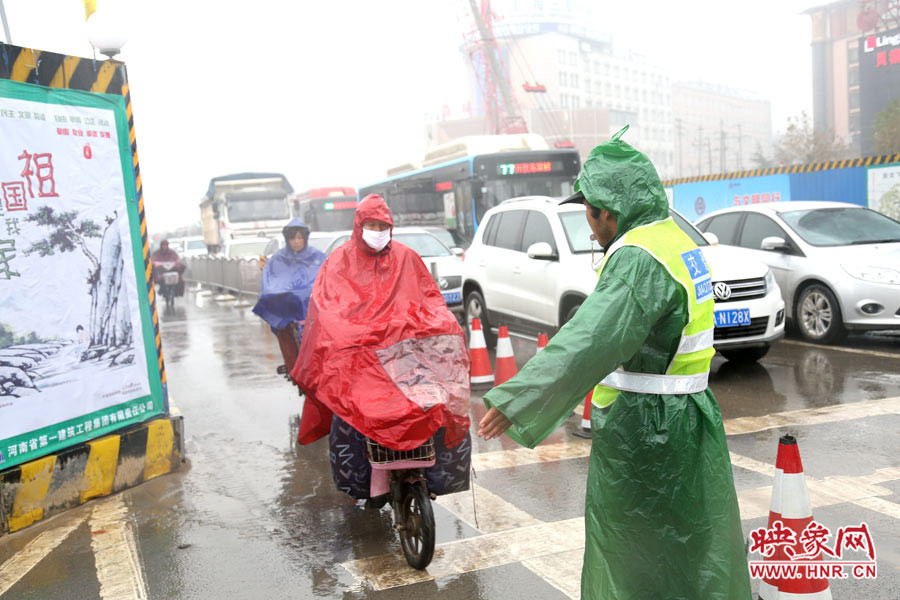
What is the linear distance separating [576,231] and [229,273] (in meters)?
17.7

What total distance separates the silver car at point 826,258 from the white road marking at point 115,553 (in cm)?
803

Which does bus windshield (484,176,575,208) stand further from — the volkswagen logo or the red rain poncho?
the red rain poncho

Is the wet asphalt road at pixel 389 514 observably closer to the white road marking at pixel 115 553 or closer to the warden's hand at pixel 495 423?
the white road marking at pixel 115 553

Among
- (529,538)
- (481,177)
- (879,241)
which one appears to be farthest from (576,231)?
(481,177)

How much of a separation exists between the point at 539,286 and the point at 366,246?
5.18 meters

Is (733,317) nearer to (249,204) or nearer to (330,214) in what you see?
(249,204)

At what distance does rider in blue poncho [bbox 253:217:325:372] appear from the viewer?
Answer: 809 centimetres

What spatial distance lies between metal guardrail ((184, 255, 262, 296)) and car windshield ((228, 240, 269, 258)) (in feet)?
1.30

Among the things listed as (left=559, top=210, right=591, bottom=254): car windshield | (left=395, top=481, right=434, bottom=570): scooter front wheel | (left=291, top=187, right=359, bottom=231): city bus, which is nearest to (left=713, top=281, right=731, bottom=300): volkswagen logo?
(left=559, top=210, right=591, bottom=254): car windshield

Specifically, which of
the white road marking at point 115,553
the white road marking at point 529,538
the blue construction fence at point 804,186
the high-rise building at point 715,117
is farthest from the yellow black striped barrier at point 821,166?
the high-rise building at point 715,117

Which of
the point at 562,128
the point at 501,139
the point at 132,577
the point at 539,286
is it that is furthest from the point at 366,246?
the point at 562,128

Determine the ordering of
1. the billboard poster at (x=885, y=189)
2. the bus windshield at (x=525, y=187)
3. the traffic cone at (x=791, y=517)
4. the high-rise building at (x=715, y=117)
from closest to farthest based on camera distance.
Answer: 1. the traffic cone at (x=791, y=517)
2. the billboard poster at (x=885, y=189)
3. the bus windshield at (x=525, y=187)
4. the high-rise building at (x=715, y=117)

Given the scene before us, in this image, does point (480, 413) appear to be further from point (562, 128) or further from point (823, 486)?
point (562, 128)

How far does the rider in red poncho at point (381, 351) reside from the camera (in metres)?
4.25
